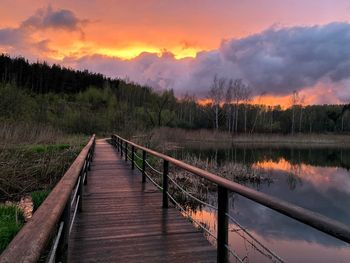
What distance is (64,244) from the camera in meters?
3.03

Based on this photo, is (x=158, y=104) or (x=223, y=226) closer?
(x=223, y=226)

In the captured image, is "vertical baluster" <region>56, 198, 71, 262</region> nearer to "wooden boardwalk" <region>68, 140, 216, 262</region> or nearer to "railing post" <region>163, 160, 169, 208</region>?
"wooden boardwalk" <region>68, 140, 216, 262</region>

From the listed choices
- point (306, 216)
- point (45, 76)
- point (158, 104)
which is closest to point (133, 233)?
point (306, 216)

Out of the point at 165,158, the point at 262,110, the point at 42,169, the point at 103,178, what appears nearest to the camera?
the point at 165,158

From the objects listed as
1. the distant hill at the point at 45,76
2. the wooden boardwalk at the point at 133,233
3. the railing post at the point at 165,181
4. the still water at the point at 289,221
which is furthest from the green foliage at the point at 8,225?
the distant hill at the point at 45,76

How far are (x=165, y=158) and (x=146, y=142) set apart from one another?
1831 cm

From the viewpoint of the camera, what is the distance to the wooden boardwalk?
3967 millimetres

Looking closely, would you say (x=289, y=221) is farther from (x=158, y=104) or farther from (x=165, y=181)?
(x=158, y=104)

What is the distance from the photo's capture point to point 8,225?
620cm

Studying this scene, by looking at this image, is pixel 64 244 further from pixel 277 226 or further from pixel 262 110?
pixel 262 110

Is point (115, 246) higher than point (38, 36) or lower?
lower

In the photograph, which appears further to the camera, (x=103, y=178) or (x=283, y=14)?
(x=283, y=14)

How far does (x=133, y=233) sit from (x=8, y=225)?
2761 millimetres

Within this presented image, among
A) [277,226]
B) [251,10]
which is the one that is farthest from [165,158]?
[251,10]
